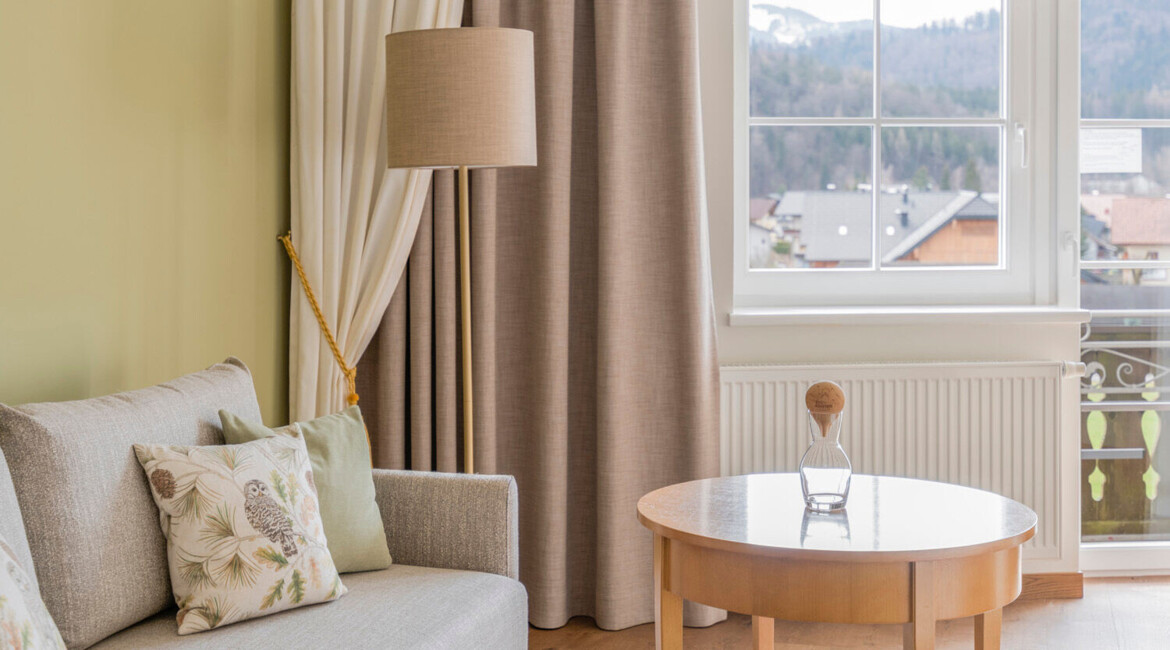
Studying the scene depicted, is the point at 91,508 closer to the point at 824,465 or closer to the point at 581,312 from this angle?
the point at 824,465

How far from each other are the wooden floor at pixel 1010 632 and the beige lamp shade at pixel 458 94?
139 cm

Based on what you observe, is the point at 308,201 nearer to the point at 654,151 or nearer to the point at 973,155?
the point at 654,151

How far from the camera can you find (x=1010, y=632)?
307cm

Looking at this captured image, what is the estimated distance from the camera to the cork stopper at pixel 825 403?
197cm

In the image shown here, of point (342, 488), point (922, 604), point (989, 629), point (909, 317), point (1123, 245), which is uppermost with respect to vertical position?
point (1123, 245)

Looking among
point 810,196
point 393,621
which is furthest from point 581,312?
point 393,621

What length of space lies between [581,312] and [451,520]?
1.09 metres

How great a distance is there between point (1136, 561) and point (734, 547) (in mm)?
2348

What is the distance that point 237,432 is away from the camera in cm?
208

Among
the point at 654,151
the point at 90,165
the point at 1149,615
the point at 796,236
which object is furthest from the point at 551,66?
the point at 1149,615

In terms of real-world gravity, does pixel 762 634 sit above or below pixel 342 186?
below

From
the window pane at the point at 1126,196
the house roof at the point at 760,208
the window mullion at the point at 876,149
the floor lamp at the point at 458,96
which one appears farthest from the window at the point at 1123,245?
the floor lamp at the point at 458,96

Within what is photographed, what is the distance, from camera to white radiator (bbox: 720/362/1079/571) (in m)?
3.27

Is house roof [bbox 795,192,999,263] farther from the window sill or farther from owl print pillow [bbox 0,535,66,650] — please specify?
owl print pillow [bbox 0,535,66,650]
